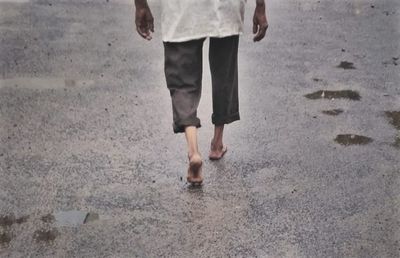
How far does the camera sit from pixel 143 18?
4.35 m

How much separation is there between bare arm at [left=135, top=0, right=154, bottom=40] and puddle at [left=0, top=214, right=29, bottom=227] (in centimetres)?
124

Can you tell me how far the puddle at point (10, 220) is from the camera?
3907mm

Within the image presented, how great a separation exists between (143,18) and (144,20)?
2 centimetres

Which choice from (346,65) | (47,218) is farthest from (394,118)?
(47,218)

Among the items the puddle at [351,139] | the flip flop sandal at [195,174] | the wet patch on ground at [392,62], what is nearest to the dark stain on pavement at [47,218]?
the flip flop sandal at [195,174]

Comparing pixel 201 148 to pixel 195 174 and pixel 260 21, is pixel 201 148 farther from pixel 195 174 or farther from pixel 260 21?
pixel 260 21

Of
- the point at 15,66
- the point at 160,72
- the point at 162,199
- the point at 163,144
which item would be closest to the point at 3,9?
the point at 15,66

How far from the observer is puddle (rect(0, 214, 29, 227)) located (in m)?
3.91

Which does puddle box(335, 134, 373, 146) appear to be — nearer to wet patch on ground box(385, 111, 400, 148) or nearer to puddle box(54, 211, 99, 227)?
wet patch on ground box(385, 111, 400, 148)

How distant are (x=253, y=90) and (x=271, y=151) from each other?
130 centimetres

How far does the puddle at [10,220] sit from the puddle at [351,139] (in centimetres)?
214

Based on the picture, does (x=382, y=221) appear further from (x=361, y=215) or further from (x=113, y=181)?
(x=113, y=181)

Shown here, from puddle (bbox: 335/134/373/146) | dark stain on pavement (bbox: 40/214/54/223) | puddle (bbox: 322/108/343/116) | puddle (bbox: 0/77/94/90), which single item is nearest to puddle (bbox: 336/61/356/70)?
puddle (bbox: 322/108/343/116)

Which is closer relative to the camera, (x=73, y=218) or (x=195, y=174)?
(x=73, y=218)
